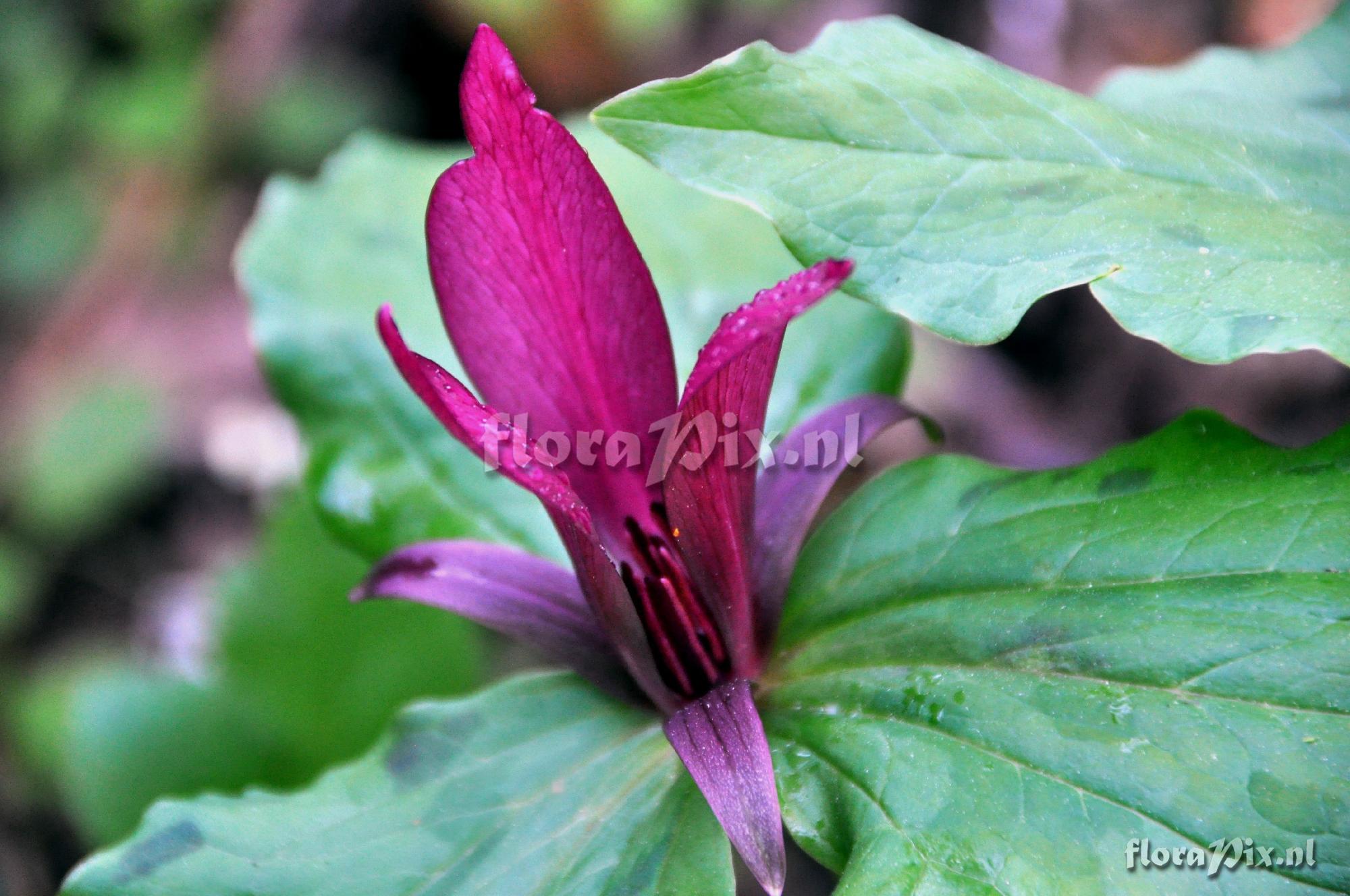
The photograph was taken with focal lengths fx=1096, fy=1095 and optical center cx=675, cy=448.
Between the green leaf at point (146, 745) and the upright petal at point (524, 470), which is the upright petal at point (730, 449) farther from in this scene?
the green leaf at point (146, 745)

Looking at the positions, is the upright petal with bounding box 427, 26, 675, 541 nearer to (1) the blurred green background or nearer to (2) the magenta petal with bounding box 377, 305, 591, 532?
(2) the magenta petal with bounding box 377, 305, 591, 532

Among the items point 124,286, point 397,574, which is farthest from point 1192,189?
point 124,286

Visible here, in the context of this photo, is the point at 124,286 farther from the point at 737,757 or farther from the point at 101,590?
the point at 737,757

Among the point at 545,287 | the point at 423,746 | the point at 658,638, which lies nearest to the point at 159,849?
the point at 423,746

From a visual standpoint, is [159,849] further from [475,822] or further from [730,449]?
[730,449]

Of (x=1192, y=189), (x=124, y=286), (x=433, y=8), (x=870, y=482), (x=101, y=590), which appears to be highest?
(x=433, y=8)

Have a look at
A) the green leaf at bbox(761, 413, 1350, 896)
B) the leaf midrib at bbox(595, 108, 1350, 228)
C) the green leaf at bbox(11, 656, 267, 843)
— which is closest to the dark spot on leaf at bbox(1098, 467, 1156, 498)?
the green leaf at bbox(761, 413, 1350, 896)
